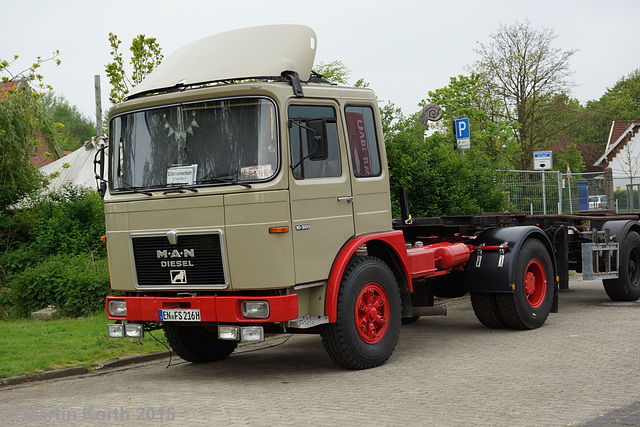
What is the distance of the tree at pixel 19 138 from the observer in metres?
16.0

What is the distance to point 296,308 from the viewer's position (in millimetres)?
7391

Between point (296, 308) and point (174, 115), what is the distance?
2.25m

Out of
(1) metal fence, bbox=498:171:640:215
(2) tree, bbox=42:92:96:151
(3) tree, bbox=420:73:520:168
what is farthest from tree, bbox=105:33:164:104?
(2) tree, bbox=42:92:96:151

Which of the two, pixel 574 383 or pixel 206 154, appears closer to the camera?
pixel 574 383

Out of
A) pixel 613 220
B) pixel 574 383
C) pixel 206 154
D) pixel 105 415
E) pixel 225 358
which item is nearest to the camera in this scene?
pixel 105 415

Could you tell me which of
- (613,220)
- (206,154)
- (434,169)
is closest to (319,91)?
(206,154)

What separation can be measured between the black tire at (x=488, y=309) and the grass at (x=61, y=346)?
402cm

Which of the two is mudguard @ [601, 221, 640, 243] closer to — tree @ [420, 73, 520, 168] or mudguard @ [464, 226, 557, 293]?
mudguard @ [464, 226, 557, 293]

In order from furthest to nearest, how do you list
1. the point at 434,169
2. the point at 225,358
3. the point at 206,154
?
the point at 434,169 < the point at 225,358 < the point at 206,154

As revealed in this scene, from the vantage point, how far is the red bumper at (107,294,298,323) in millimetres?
7242

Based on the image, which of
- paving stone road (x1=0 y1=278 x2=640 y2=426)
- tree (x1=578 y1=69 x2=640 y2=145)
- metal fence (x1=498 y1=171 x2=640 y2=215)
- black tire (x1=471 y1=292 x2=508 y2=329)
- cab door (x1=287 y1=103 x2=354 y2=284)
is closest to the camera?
paving stone road (x1=0 y1=278 x2=640 y2=426)

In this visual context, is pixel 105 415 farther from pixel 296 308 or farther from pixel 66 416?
pixel 296 308

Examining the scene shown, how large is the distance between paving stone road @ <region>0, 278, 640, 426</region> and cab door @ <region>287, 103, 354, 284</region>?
1210 millimetres

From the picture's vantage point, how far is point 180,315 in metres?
7.62
